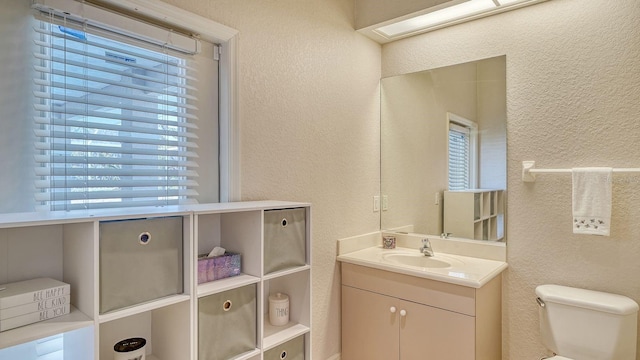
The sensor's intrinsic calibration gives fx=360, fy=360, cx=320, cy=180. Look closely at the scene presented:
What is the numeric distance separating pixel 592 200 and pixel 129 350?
7.14 feet

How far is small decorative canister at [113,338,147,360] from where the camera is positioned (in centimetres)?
124

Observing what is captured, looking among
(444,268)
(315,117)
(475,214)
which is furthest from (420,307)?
(315,117)

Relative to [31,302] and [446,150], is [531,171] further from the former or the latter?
[31,302]

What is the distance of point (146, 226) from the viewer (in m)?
1.22

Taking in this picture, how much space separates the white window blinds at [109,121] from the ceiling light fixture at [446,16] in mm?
1473

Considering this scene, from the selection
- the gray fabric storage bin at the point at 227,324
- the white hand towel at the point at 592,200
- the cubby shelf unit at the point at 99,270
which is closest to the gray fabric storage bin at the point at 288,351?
the cubby shelf unit at the point at 99,270

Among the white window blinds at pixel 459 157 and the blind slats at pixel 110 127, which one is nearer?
the blind slats at pixel 110 127

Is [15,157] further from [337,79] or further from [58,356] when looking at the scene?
[337,79]

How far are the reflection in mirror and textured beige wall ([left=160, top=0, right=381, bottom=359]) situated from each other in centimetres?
15

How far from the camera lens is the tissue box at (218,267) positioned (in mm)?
1455

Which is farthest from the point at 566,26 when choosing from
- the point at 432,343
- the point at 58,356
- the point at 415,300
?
the point at 58,356

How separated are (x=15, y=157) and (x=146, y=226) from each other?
491 millimetres

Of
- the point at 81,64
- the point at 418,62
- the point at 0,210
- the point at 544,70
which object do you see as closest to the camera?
the point at 0,210

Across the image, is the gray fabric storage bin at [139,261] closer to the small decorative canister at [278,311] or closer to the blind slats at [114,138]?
the blind slats at [114,138]
